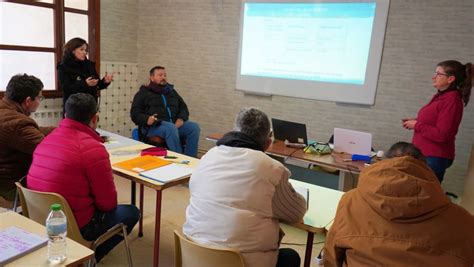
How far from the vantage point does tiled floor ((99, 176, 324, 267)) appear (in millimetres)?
2500

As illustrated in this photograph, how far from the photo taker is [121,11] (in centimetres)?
496

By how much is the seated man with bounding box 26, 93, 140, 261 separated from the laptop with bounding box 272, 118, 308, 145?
1.69 m

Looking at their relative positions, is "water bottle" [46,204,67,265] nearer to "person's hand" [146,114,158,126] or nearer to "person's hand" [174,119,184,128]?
"person's hand" [146,114,158,126]

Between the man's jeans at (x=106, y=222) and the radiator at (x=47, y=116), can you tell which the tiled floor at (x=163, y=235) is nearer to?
the man's jeans at (x=106, y=222)

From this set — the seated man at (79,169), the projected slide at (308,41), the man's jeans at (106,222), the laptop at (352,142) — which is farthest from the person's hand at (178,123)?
the seated man at (79,169)

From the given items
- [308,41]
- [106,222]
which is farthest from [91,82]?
[308,41]

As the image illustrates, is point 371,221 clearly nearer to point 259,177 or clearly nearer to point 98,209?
point 259,177

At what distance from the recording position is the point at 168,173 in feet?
7.09

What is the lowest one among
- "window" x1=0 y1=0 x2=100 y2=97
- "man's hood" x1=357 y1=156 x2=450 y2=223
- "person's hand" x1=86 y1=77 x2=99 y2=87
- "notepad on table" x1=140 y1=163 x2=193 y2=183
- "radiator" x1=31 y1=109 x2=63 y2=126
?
"radiator" x1=31 y1=109 x2=63 y2=126

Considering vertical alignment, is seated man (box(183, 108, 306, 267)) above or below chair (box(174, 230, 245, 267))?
above

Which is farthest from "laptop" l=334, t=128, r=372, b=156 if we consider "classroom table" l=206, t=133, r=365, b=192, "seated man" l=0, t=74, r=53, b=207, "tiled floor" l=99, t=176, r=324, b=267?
"seated man" l=0, t=74, r=53, b=207

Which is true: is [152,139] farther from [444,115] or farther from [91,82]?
[444,115]

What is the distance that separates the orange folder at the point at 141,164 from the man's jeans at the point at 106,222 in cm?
23

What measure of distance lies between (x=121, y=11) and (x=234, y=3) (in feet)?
5.14
